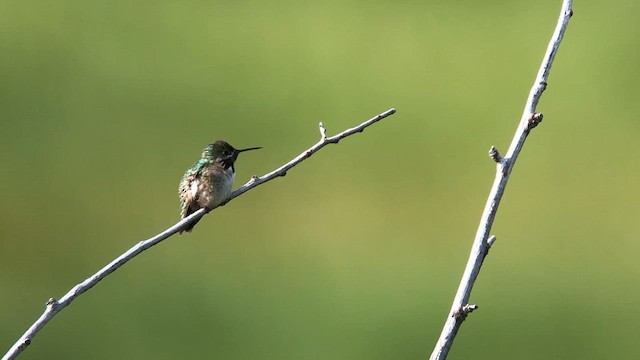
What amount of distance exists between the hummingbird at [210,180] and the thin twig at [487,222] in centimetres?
65

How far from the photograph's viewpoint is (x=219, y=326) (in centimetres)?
346

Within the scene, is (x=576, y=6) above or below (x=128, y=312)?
above

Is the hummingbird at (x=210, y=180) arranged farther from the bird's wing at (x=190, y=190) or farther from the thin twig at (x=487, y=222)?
the thin twig at (x=487, y=222)

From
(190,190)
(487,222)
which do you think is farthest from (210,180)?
(487,222)

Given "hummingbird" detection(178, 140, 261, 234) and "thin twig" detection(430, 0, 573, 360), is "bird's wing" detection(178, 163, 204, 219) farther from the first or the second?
"thin twig" detection(430, 0, 573, 360)

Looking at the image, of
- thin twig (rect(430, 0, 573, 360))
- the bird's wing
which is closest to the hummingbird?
the bird's wing

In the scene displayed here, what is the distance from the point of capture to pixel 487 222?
0.87 m

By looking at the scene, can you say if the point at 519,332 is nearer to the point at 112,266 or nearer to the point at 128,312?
the point at 128,312

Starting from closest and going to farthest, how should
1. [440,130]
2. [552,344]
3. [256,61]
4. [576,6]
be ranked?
1. [552,344]
2. [440,130]
3. [256,61]
4. [576,6]

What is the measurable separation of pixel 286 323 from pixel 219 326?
247 mm

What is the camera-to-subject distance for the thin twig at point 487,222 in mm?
846

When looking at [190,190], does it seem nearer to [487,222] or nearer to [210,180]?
[210,180]

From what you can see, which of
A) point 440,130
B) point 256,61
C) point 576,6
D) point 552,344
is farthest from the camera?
point 576,6

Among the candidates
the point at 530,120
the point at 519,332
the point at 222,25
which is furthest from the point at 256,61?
the point at 530,120
